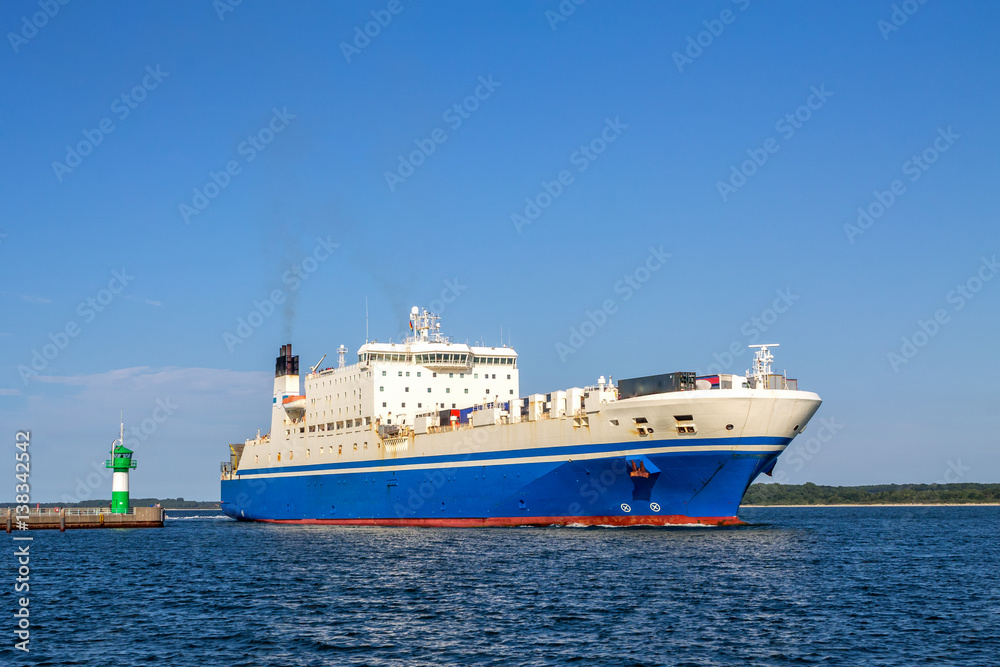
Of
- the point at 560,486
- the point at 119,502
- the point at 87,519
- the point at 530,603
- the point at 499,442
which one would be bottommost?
the point at 530,603

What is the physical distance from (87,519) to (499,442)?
114ft

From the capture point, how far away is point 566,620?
2252 centimetres

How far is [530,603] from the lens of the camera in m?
24.9

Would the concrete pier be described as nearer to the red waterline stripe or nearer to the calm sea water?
the red waterline stripe

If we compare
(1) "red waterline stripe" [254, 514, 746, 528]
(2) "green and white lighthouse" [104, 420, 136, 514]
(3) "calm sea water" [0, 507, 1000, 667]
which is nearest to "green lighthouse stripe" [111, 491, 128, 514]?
(2) "green and white lighthouse" [104, 420, 136, 514]

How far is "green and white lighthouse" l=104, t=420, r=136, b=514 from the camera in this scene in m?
63.9

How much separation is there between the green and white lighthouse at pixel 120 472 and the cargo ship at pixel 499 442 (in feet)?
34.7

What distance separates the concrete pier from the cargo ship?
865 centimetres

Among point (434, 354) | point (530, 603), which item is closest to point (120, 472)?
point (434, 354)

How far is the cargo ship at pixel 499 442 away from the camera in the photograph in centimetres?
A: 4200

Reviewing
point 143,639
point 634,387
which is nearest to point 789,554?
point 634,387

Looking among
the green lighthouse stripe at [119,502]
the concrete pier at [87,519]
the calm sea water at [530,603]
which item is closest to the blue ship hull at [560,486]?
the calm sea water at [530,603]

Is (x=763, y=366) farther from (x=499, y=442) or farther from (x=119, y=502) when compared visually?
(x=119, y=502)

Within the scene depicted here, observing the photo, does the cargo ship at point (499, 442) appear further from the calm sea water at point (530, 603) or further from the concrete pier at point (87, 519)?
the concrete pier at point (87, 519)
